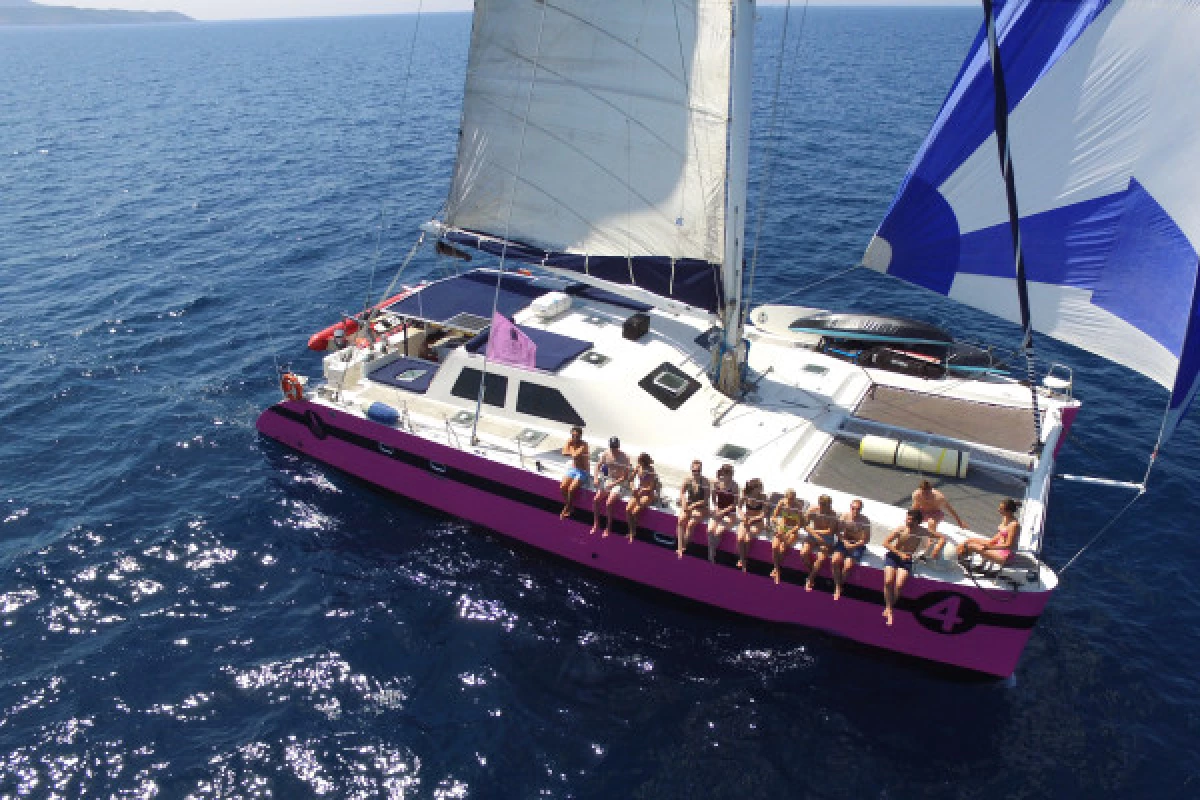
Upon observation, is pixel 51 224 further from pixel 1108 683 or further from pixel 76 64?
pixel 76 64

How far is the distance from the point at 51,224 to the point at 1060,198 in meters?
41.7

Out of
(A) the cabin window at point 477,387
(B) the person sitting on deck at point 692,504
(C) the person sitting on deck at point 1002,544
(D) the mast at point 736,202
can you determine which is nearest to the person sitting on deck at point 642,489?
(B) the person sitting on deck at point 692,504

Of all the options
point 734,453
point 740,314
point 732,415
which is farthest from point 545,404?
point 740,314

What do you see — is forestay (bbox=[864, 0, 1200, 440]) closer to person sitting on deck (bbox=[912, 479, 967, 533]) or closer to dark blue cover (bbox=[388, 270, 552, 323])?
person sitting on deck (bbox=[912, 479, 967, 533])

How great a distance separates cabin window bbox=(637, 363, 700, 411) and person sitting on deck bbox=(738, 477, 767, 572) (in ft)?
9.79

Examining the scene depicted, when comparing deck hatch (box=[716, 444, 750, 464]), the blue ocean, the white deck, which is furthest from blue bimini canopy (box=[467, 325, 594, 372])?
the blue ocean

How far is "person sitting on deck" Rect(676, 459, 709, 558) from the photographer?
49.6 ft

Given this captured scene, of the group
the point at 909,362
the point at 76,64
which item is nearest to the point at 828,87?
the point at 909,362

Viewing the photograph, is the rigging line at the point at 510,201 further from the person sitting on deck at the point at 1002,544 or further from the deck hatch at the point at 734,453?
the person sitting on deck at the point at 1002,544

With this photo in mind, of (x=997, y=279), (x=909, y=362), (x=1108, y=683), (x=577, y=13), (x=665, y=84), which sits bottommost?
(x=1108, y=683)

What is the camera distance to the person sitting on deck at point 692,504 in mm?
15109

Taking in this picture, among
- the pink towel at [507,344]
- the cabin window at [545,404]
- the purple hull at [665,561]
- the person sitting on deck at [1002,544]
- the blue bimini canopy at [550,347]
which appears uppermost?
the pink towel at [507,344]

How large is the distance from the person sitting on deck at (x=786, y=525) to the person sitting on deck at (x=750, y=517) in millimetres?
332

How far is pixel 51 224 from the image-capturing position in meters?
38.3
